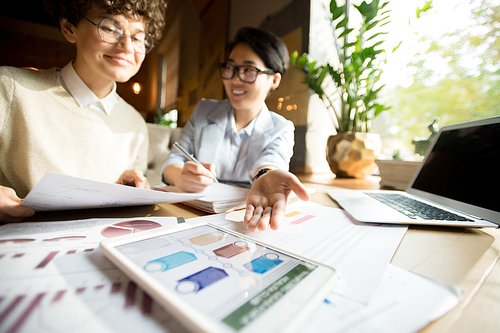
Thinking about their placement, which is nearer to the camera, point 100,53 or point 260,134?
point 100,53

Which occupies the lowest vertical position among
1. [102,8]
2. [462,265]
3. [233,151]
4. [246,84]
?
[462,265]

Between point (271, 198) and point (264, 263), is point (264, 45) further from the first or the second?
point (264, 263)

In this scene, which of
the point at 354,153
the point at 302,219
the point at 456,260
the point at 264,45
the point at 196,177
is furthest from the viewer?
the point at 354,153

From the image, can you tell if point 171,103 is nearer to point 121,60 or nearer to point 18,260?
point 121,60

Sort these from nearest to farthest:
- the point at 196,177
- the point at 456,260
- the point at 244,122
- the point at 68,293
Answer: the point at 68,293 < the point at 456,260 < the point at 196,177 < the point at 244,122

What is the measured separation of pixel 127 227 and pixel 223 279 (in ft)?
0.66

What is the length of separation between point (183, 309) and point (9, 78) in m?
0.77

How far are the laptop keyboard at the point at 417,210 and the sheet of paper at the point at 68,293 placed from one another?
429 millimetres

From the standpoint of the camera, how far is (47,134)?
0.61 metres

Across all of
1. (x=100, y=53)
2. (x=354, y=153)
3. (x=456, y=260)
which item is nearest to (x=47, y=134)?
(x=100, y=53)

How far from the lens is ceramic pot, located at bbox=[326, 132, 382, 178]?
41.7 inches

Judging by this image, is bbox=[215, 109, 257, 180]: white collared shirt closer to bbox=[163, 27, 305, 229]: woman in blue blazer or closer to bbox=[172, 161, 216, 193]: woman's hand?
bbox=[163, 27, 305, 229]: woman in blue blazer

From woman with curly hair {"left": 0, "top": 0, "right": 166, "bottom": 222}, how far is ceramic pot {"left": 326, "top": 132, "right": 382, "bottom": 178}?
2.98 feet

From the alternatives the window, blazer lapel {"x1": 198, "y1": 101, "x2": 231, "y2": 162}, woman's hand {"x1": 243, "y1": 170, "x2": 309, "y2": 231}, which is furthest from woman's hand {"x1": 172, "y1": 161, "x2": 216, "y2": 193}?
the window
